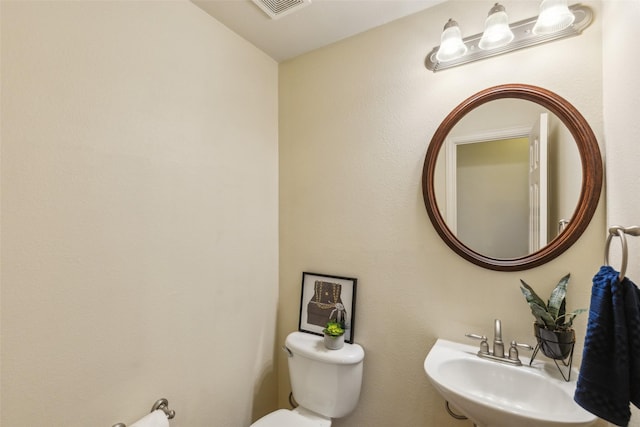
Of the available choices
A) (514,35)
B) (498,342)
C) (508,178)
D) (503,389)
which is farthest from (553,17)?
(503,389)

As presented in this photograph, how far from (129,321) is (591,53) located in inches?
77.3

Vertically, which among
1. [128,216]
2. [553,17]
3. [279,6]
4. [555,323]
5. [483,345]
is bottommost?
[483,345]

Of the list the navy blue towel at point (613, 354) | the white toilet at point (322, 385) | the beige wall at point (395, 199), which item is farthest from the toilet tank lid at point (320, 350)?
the navy blue towel at point (613, 354)

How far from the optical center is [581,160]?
1.07 m

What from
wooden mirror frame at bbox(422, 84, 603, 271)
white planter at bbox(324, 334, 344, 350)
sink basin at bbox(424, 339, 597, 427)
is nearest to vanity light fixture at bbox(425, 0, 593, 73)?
wooden mirror frame at bbox(422, 84, 603, 271)

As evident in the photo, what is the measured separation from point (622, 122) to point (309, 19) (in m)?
1.30

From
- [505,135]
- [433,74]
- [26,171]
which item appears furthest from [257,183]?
[505,135]

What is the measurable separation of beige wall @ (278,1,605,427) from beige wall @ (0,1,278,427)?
28cm

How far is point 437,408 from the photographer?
4.33 feet

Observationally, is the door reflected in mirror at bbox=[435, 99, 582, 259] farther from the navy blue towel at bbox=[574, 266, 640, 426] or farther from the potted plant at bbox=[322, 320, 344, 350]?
the potted plant at bbox=[322, 320, 344, 350]

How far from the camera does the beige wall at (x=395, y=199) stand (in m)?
1.12

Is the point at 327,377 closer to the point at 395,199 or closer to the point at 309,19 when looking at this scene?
the point at 395,199

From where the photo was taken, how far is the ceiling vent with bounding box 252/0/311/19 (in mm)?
1280

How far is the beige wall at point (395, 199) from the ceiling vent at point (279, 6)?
0.35m
